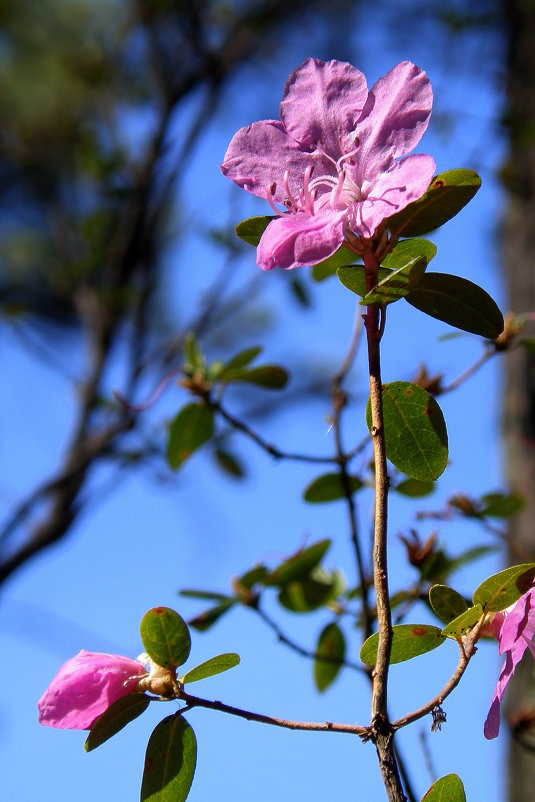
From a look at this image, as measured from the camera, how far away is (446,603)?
18.5 inches

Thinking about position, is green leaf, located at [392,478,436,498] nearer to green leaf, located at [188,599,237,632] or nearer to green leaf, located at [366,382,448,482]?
green leaf, located at [188,599,237,632]

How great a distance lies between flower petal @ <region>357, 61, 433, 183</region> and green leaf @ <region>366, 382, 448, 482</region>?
0.47 ft

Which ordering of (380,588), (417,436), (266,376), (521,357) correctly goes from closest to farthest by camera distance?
1. (380,588)
2. (417,436)
3. (266,376)
4. (521,357)

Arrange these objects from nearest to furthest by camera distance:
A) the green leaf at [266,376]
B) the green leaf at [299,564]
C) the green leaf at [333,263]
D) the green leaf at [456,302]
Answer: the green leaf at [456,302] → the green leaf at [333,263] → the green leaf at [299,564] → the green leaf at [266,376]

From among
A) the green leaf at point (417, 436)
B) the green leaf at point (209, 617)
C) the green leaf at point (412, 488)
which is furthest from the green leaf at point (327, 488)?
the green leaf at point (417, 436)

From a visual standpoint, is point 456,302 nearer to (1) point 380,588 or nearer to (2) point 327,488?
(1) point 380,588

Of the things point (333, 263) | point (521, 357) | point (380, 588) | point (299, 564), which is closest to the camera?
point (380, 588)

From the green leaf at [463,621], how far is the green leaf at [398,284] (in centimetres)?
18

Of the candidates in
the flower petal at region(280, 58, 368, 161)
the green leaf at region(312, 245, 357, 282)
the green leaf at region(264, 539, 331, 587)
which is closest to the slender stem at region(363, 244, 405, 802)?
the flower petal at region(280, 58, 368, 161)

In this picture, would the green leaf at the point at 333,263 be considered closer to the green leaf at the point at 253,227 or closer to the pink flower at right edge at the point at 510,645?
the green leaf at the point at 253,227

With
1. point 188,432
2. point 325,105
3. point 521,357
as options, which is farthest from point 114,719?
point 521,357

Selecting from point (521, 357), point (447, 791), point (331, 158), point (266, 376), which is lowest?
point (447, 791)

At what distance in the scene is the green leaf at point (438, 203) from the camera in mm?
468

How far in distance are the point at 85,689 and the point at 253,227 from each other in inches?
11.8
